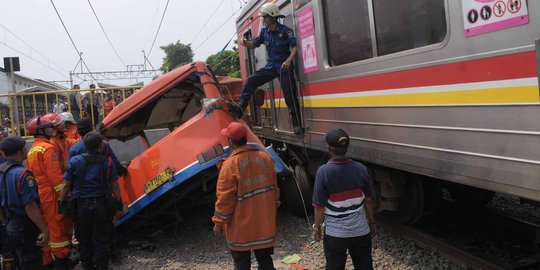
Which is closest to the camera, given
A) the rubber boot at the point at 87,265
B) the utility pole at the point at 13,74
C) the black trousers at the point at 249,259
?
the black trousers at the point at 249,259

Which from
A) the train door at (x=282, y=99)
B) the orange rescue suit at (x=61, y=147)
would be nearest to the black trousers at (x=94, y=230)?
the orange rescue suit at (x=61, y=147)

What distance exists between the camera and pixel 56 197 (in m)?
4.67

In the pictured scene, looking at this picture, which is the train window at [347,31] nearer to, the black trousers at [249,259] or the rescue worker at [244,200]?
the rescue worker at [244,200]

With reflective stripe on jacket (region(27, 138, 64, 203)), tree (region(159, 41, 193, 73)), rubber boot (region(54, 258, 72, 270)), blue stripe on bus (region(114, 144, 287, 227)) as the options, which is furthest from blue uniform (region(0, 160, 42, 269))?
tree (region(159, 41, 193, 73))

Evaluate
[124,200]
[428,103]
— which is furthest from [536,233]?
[124,200]

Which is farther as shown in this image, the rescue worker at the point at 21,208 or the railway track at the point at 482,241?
the railway track at the point at 482,241

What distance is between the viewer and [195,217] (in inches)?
248

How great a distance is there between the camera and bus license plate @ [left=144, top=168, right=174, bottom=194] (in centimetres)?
487

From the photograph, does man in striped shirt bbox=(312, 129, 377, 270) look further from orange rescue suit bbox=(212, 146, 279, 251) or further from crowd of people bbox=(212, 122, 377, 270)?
orange rescue suit bbox=(212, 146, 279, 251)

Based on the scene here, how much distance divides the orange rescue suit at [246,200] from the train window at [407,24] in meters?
1.35

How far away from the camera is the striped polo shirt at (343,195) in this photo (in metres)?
→ 3.08

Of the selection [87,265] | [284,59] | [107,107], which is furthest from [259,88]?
[107,107]

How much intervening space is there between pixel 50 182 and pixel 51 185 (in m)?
0.03

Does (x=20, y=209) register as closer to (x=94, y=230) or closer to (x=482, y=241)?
(x=94, y=230)
